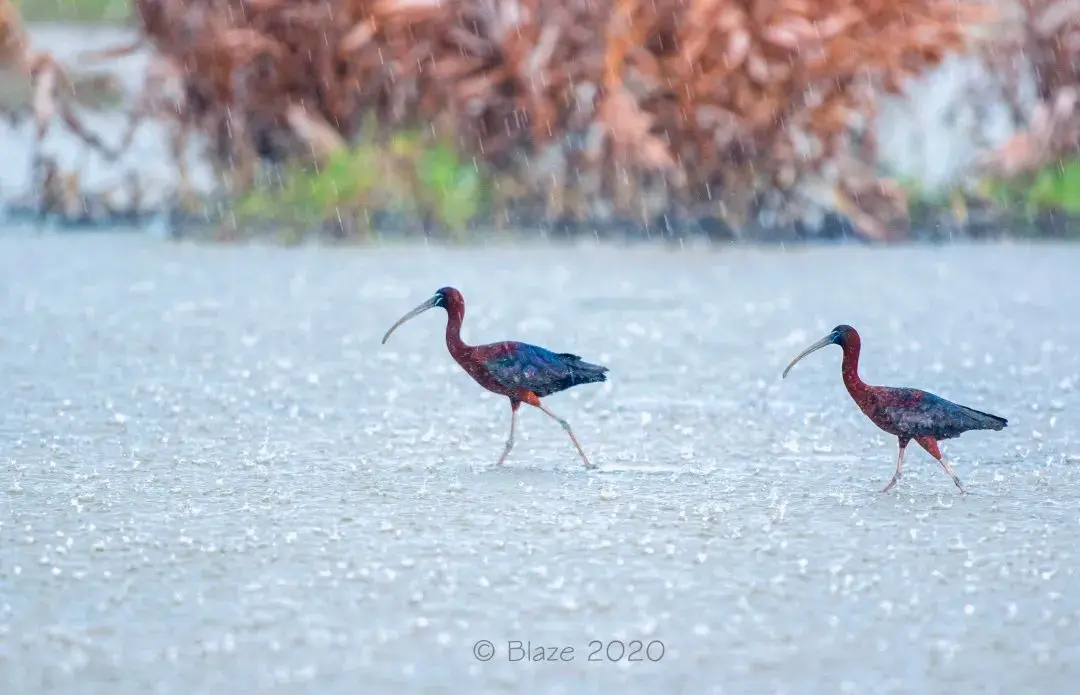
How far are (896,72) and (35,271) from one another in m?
7.57

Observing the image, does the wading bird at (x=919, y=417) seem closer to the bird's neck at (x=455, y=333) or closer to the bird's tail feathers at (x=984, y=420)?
the bird's tail feathers at (x=984, y=420)

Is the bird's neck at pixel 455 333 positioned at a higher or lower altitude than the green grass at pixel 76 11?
lower

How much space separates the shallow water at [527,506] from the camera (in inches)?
202

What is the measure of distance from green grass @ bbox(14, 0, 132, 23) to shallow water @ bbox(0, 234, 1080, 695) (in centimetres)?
1019

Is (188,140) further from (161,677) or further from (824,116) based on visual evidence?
(161,677)

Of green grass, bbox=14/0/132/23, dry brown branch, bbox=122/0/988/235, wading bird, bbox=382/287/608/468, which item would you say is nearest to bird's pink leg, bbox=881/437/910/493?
wading bird, bbox=382/287/608/468

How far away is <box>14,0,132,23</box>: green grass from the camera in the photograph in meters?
23.5

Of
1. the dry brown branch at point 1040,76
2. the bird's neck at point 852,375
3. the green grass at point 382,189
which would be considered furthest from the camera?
the dry brown branch at point 1040,76

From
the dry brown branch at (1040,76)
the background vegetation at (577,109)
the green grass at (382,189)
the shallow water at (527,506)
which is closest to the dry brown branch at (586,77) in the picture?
the background vegetation at (577,109)

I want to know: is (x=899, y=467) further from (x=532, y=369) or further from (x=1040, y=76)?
(x=1040, y=76)

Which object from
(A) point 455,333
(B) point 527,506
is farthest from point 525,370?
(B) point 527,506

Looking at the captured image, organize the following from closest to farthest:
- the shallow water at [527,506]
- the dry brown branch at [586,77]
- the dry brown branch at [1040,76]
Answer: the shallow water at [527,506]
the dry brown branch at [586,77]
the dry brown branch at [1040,76]

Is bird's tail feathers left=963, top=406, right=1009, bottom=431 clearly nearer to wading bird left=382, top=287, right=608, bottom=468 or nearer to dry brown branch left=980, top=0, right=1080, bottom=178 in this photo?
wading bird left=382, top=287, right=608, bottom=468

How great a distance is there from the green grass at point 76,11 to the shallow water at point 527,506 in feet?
33.4
